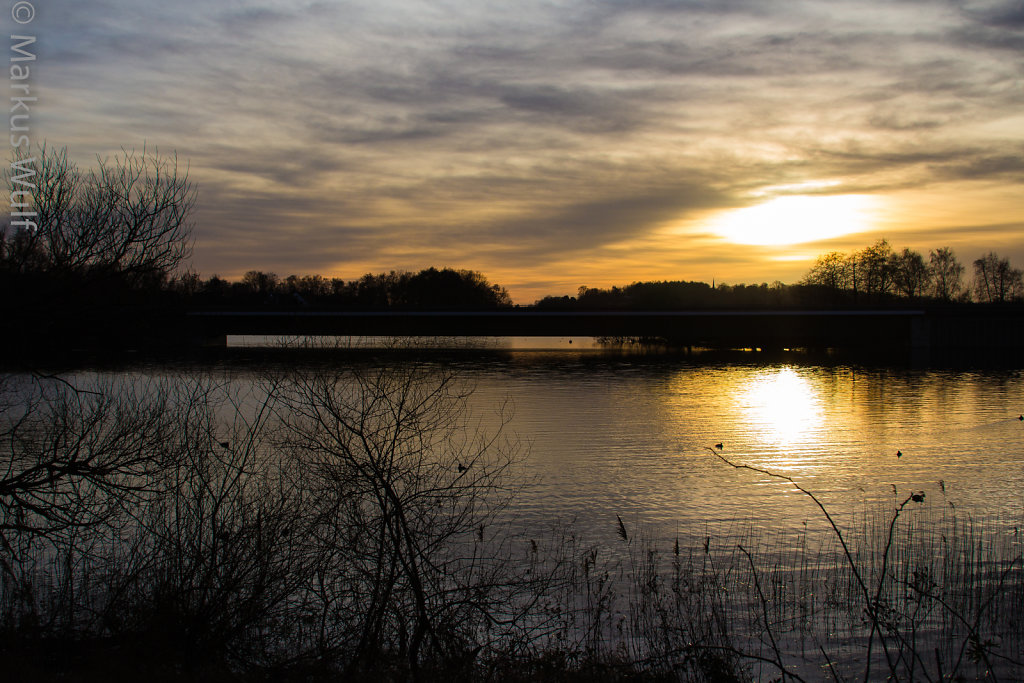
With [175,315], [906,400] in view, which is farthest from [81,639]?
[906,400]

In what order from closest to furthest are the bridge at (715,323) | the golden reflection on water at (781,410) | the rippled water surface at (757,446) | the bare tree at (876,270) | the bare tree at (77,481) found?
the bare tree at (77,481), the rippled water surface at (757,446), the golden reflection on water at (781,410), the bridge at (715,323), the bare tree at (876,270)

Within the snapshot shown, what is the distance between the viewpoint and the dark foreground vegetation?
1066cm

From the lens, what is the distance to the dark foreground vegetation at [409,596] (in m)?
10.7

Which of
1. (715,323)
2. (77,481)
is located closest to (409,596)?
(77,481)

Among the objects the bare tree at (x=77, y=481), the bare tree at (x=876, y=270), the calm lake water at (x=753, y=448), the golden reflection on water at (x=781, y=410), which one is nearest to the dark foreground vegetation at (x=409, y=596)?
the bare tree at (x=77, y=481)

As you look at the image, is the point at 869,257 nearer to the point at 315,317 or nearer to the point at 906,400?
the point at 315,317

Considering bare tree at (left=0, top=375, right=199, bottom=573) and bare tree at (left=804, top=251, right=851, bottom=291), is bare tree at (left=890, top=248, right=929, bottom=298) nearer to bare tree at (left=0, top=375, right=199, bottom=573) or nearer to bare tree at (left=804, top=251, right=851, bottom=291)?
bare tree at (left=804, top=251, right=851, bottom=291)

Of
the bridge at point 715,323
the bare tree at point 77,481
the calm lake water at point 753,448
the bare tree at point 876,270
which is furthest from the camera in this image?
the bare tree at point 876,270

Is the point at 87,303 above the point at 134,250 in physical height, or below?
below

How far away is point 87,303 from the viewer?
1794 cm

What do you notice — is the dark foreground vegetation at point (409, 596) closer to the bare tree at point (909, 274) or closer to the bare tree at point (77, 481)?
the bare tree at point (77, 481)

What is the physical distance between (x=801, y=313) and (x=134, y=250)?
367ft

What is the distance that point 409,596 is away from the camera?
11.7m

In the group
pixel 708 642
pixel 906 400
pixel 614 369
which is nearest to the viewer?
pixel 708 642
